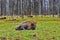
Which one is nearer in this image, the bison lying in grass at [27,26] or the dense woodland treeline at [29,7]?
the bison lying in grass at [27,26]

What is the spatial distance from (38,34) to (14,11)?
14.6 meters

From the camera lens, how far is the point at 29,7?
2139 centimetres

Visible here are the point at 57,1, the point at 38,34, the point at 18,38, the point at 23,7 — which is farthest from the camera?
the point at 23,7

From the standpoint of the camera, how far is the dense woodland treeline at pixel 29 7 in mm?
20497

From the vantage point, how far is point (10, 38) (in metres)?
7.03

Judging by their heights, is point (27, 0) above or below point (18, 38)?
above

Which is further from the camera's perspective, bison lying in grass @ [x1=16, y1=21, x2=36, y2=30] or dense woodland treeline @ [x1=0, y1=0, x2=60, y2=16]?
dense woodland treeline @ [x1=0, y1=0, x2=60, y2=16]

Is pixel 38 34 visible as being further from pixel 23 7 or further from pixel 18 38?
pixel 23 7

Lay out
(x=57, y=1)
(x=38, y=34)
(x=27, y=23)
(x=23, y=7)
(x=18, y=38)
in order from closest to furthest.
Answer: (x=18, y=38), (x=38, y=34), (x=27, y=23), (x=57, y=1), (x=23, y=7)

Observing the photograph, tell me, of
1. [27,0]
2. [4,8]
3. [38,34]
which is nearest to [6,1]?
[4,8]

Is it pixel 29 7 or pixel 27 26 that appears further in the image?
pixel 29 7

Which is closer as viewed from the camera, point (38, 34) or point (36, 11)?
point (38, 34)

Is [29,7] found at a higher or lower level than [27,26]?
higher

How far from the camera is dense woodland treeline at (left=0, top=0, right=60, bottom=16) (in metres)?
20.5
